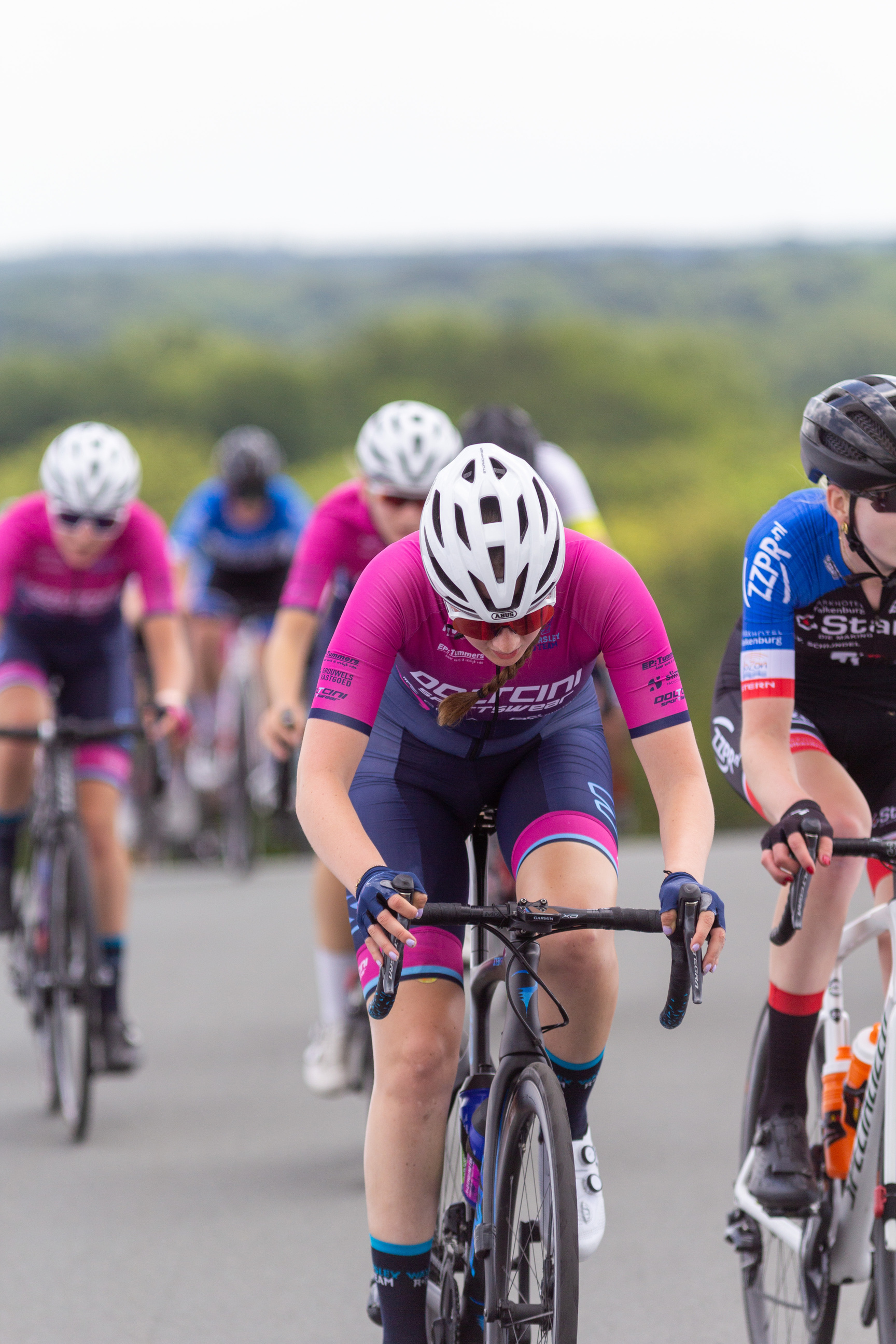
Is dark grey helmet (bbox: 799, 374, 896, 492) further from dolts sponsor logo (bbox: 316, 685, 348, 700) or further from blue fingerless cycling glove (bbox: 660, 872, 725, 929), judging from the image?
dolts sponsor logo (bbox: 316, 685, 348, 700)

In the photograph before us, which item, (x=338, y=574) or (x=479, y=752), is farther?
(x=338, y=574)

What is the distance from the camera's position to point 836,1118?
352cm

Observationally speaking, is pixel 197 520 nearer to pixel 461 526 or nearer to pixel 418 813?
pixel 418 813

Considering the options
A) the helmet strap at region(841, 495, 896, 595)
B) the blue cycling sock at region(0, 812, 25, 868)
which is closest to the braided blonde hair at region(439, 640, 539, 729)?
the helmet strap at region(841, 495, 896, 595)

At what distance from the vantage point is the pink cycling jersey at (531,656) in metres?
3.09

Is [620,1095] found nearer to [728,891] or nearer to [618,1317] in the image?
[618,1317]

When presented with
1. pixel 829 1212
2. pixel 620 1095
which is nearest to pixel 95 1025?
pixel 620 1095

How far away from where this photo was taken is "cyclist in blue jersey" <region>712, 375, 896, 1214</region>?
10.4 feet

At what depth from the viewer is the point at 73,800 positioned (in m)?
6.04

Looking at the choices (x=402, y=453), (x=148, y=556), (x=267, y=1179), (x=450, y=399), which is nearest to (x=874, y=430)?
(x=402, y=453)

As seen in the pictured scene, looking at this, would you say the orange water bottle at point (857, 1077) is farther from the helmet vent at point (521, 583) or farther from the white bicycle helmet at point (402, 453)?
the white bicycle helmet at point (402, 453)

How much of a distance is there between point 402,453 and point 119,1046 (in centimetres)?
248

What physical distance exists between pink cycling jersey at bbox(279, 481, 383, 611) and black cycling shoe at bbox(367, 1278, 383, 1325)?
8.81 ft

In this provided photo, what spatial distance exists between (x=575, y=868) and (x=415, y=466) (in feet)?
7.93
